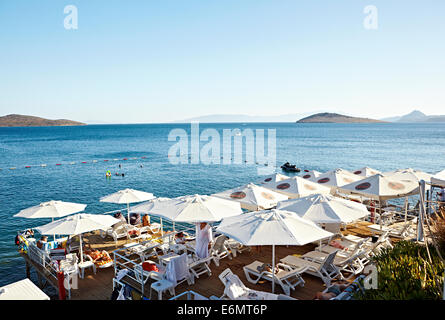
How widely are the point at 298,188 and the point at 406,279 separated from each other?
28.8 feet

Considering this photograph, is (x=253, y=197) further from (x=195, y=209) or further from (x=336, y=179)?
(x=336, y=179)

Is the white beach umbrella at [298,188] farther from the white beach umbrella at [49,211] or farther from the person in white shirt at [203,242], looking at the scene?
the white beach umbrella at [49,211]

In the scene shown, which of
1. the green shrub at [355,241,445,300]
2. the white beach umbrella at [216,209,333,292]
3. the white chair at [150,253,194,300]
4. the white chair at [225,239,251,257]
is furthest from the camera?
the white chair at [225,239,251,257]

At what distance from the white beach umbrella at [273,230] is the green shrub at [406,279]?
5.27 feet

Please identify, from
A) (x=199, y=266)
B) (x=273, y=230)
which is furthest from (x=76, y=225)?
(x=273, y=230)

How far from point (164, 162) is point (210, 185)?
2295cm

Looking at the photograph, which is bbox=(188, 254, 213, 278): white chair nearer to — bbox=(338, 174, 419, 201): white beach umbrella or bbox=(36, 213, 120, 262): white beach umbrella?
bbox=(36, 213, 120, 262): white beach umbrella

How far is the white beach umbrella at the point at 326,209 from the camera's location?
9.12 meters

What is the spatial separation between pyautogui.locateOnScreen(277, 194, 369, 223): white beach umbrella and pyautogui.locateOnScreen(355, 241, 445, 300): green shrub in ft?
7.36

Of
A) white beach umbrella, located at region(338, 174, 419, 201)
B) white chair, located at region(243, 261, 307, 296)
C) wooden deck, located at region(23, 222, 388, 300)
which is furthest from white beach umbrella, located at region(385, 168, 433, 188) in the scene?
white chair, located at region(243, 261, 307, 296)

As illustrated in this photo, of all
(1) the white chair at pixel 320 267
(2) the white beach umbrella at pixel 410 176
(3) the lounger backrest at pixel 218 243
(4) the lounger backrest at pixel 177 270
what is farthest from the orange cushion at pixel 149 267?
(2) the white beach umbrella at pixel 410 176

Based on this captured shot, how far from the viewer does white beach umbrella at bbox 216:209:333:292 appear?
23.3 feet
